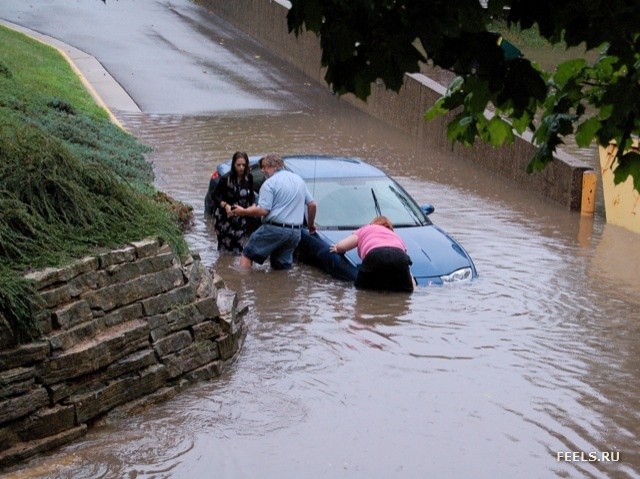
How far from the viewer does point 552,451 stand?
26.2 feet

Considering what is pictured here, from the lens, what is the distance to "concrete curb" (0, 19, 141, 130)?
974 inches

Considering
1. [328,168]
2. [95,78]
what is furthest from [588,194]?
[95,78]

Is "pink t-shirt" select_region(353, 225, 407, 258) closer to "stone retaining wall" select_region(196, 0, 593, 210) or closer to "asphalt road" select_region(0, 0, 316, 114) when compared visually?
"stone retaining wall" select_region(196, 0, 593, 210)

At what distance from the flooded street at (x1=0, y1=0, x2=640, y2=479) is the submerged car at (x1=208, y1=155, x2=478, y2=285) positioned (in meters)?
0.24

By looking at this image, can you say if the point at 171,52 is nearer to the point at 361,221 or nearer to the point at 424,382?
the point at 361,221

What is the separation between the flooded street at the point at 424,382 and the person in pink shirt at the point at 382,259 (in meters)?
0.19

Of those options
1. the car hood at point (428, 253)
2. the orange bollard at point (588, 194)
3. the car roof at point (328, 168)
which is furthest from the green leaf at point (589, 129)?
the orange bollard at point (588, 194)

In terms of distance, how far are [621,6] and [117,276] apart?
487 cm

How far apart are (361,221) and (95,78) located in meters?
15.4

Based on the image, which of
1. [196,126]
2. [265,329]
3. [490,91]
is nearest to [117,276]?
[265,329]

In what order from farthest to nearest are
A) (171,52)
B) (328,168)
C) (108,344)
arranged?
(171,52)
(328,168)
(108,344)

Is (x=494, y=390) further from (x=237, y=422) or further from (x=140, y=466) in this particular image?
(x=140, y=466)

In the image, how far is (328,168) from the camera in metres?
14.8

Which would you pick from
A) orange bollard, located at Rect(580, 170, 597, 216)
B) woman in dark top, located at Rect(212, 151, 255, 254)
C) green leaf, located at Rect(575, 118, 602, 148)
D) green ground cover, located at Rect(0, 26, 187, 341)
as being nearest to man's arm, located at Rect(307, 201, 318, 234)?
woman in dark top, located at Rect(212, 151, 255, 254)
